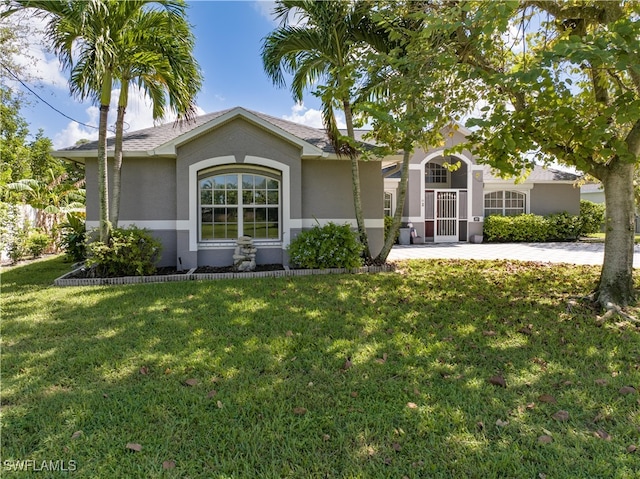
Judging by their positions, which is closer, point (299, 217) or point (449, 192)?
point (299, 217)

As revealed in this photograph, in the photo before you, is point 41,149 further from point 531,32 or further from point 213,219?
point 531,32

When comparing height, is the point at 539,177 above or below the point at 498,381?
above

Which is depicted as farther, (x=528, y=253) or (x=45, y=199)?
(x=45, y=199)

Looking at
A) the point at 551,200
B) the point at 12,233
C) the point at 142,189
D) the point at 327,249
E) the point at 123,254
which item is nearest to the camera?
the point at 123,254

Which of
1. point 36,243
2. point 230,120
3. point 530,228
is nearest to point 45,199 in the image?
point 36,243

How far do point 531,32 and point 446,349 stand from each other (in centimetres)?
815

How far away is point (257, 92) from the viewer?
13852mm

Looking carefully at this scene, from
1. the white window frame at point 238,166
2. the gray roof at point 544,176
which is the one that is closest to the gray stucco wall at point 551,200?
the gray roof at point 544,176

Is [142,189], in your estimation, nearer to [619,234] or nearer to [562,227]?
[619,234]

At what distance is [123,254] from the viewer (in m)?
9.38

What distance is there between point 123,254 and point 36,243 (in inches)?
313

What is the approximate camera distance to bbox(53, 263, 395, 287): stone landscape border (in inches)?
354

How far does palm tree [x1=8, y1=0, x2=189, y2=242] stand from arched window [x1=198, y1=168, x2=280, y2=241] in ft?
10.6

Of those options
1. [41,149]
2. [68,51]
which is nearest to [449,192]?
[68,51]
